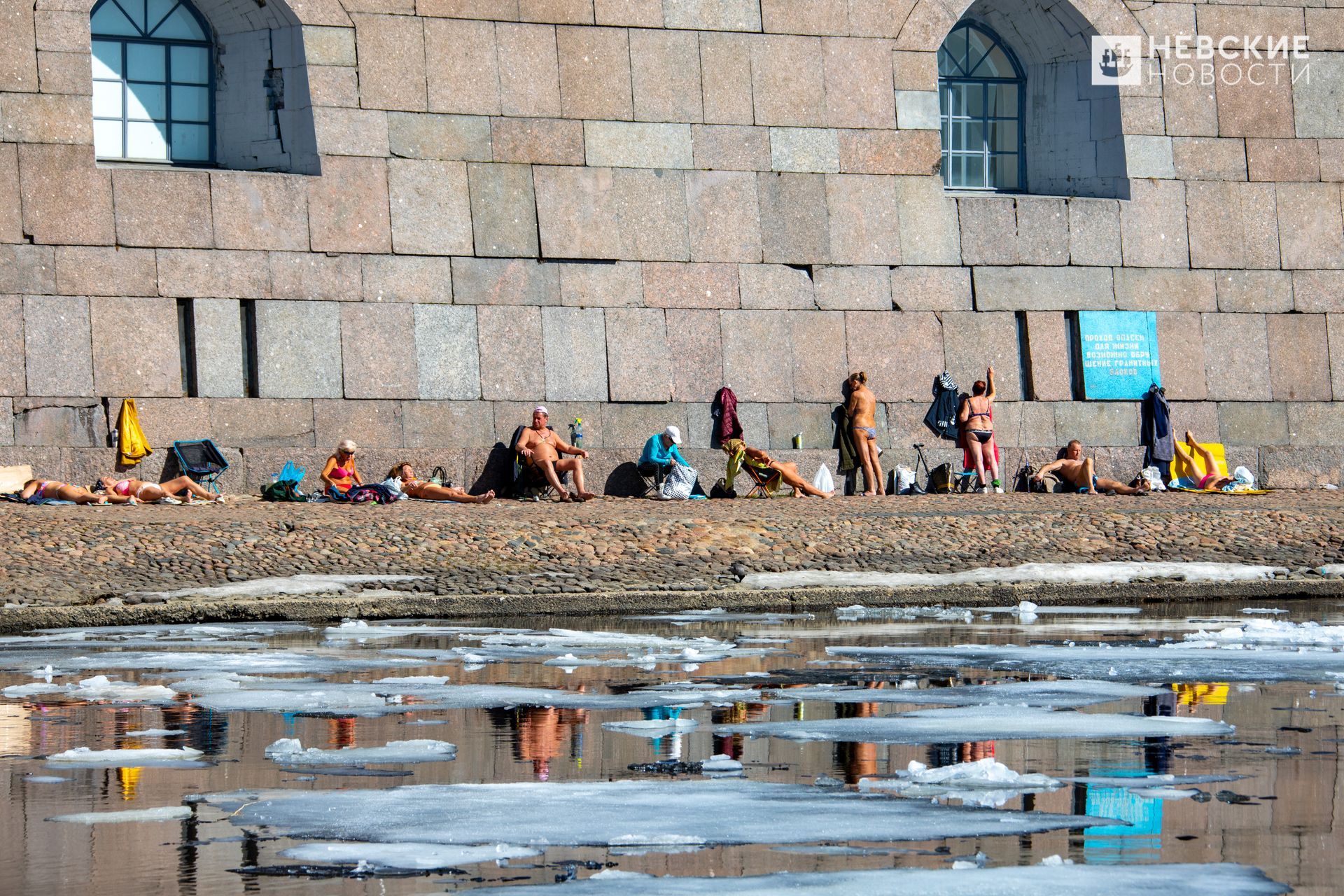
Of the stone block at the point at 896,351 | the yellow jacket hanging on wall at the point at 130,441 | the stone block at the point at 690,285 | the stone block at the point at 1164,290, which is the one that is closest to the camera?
the yellow jacket hanging on wall at the point at 130,441

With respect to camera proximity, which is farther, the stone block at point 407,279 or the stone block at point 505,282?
the stone block at point 505,282

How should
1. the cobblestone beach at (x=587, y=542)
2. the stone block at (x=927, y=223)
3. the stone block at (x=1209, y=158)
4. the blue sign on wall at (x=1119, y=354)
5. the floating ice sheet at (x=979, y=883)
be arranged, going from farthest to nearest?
1. the stone block at (x=1209, y=158)
2. the blue sign on wall at (x=1119, y=354)
3. the stone block at (x=927, y=223)
4. the cobblestone beach at (x=587, y=542)
5. the floating ice sheet at (x=979, y=883)

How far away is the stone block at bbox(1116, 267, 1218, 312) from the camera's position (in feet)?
Answer: 75.3

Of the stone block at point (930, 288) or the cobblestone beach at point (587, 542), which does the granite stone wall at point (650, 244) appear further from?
the cobblestone beach at point (587, 542)

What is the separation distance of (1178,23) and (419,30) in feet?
30.7

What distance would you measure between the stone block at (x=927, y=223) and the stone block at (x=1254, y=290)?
11.3 feet

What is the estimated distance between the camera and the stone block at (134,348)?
1917 cm

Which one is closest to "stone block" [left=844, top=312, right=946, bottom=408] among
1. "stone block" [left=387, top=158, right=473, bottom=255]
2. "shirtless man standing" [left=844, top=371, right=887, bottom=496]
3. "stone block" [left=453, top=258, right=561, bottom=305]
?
"shirtless man standing" [left=844, top=371, right=887, bottom=496]

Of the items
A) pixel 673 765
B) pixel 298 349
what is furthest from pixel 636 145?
pixel 673 765

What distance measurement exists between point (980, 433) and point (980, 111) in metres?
4.55

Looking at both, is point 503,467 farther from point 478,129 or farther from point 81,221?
point 81,221

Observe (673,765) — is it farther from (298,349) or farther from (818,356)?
(818,356)

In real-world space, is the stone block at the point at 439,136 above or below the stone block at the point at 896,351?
above

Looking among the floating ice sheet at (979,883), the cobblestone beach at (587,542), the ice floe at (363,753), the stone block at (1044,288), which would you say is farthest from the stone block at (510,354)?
the floating ice sheet at (979,883)
